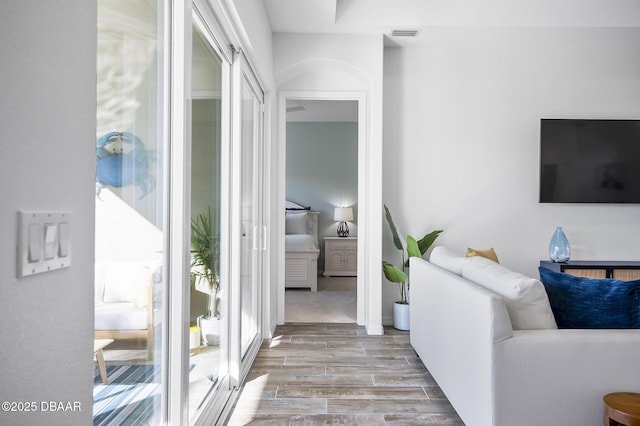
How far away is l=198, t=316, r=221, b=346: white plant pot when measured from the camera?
78.6 inches

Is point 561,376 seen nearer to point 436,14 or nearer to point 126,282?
point 126,282

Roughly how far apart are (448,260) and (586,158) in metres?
2.35

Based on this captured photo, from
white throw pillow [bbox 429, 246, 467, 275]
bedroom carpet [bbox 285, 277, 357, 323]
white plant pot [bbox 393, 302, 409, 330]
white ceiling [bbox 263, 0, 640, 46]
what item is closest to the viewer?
white throw pillow [bbox 429, 246, 467, 275]

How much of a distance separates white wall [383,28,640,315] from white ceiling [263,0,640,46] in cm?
37

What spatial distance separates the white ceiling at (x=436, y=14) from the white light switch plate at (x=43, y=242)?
2.97 metres

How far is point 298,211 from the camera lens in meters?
6.73

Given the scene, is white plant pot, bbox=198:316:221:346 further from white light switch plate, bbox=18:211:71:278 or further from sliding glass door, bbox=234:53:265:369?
white light switch plate, bbox=18:211:71:278

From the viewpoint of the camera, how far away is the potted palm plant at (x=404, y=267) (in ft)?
12.3

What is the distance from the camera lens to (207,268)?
6.67ft

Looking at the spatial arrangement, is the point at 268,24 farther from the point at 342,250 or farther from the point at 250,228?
the point at 342,250

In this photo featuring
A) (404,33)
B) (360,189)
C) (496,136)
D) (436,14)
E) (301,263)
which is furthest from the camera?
(301,263)

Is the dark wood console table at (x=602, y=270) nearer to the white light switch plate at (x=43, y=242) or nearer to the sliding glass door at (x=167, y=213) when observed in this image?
the sliding glass door at (x=167, y=213)

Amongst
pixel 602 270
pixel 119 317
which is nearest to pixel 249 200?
pixel 119 317

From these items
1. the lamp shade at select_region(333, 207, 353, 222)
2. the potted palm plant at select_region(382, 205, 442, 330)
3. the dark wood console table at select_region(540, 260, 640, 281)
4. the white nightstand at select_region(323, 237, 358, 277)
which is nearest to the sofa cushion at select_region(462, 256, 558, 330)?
the potted palm plant at select_region(382, 205, 442, 330)
